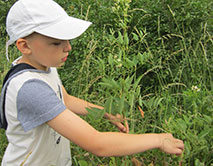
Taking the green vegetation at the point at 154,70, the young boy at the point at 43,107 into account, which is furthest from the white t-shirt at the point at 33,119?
the green vegetation at the point at 154,70

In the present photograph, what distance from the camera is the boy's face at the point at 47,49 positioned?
1.25 m

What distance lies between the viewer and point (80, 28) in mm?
1320

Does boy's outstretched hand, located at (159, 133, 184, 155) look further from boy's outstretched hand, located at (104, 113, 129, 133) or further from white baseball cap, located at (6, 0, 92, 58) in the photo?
white baseball cap, located at (6, 0, 92, 58)

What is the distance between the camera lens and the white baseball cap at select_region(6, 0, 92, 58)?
4.00ft

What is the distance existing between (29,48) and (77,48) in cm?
165

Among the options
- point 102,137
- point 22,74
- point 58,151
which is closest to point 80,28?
point 22,74

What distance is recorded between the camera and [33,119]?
118cm

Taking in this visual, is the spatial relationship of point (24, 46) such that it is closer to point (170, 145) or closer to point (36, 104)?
point (36, 104)

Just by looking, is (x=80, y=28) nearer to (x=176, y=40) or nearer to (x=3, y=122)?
(x=3, y=122)

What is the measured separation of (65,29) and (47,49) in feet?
0.44

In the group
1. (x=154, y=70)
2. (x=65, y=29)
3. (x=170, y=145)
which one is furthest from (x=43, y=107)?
(x=154, y=70)

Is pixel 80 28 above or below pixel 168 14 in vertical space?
above

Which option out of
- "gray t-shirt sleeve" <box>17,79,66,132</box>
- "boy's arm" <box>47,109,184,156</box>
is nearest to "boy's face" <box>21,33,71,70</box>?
"gray t-shirt sleeve" <box>17,79,66,132</box>

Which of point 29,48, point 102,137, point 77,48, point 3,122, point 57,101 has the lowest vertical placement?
point 77,48
